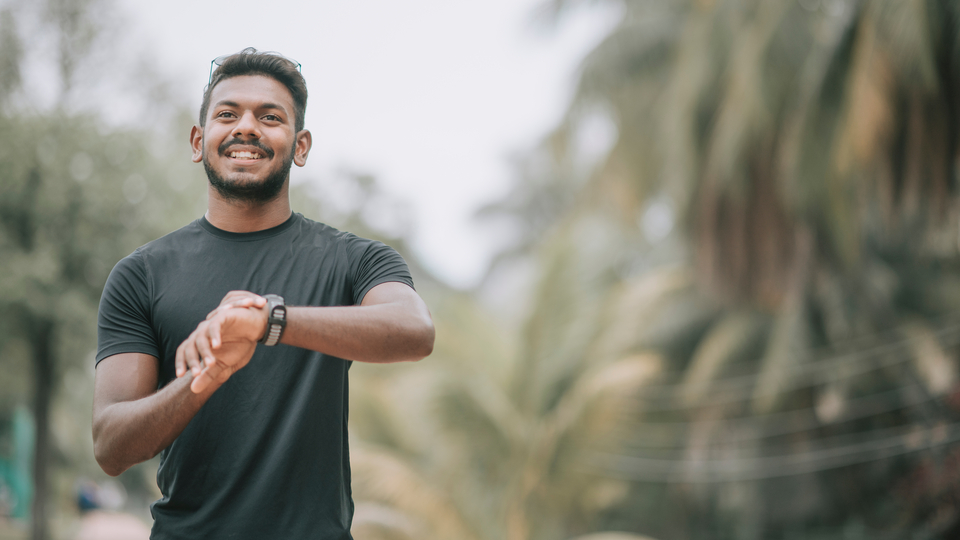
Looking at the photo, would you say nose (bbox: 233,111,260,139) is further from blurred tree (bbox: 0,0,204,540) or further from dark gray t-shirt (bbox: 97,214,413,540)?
blurred tree (bbox: 0,0,204,540)

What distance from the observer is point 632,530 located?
69.6 ft

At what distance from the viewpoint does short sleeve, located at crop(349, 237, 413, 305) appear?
184 centimetres

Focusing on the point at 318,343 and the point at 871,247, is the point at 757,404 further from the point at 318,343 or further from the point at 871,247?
the point at 318,343

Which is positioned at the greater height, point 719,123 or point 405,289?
point 719,123

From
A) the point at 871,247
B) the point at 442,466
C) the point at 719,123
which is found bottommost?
the point at 442,466

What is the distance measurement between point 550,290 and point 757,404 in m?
10.3

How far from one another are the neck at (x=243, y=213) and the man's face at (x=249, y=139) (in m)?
0.02

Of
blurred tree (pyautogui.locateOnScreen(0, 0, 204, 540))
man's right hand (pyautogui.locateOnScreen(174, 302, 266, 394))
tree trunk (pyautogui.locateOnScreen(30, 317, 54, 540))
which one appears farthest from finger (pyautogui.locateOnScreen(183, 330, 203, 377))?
tree trunk (pyautogui.locateOnScreen(30, 317, 54, 540))

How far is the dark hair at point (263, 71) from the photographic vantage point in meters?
1.95

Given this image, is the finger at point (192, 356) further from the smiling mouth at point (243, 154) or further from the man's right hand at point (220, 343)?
the smiling mouth at point (243, 154)

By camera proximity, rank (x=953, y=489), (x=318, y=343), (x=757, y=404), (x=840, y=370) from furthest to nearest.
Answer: (x=757, y=404), (x=840, y=370), (x=953, y=489), (x=318, y=343)

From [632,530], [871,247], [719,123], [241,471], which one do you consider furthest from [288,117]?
[632,530]

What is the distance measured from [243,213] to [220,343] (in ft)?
1.83

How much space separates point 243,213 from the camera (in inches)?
75.8
